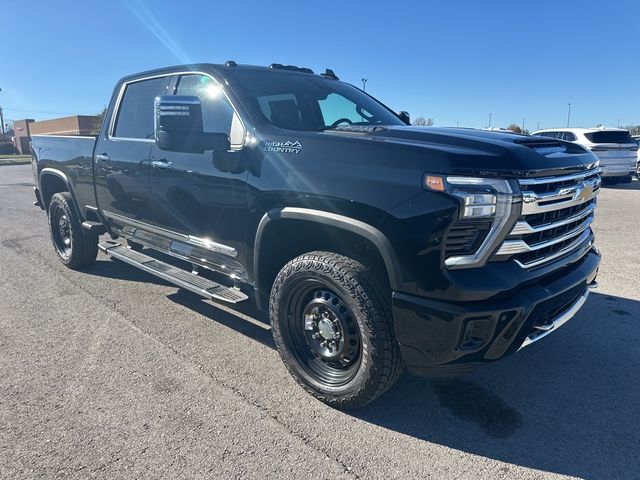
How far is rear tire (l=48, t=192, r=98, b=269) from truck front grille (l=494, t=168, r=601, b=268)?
4765mm

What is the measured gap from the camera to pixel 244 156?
125 inches

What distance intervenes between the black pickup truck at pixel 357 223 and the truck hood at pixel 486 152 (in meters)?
0.01

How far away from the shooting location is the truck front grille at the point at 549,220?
93.9 inches

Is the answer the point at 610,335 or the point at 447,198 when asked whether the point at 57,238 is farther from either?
the point at 610,335

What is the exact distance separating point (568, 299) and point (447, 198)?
1069 mm

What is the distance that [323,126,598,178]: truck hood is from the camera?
2.32 m

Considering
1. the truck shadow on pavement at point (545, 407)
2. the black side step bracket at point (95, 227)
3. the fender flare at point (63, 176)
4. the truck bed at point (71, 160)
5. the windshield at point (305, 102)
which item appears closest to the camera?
the truck shadow on pavement at point (545, 407)

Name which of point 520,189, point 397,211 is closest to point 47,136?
point 397,211

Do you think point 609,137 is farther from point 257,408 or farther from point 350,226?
point 257,408

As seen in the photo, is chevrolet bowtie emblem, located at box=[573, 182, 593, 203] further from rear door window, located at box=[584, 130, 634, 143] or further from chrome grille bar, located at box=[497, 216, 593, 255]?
rear door window, located at box=[584, 130, 634, 143]

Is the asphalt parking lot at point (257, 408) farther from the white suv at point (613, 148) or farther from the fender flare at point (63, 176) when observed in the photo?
the white suv at point (613, 148)

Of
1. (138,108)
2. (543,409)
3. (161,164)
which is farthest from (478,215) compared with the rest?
(138,108)

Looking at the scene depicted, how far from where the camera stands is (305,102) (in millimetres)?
3869

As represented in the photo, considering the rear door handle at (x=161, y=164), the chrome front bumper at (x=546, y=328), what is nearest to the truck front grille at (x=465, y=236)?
the chrome front bumper at (x=546, y=328)
